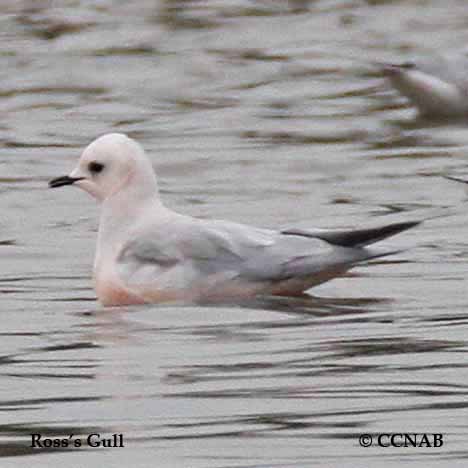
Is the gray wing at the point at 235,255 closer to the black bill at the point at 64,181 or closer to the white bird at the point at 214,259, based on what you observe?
the white bird at the point at 214,259

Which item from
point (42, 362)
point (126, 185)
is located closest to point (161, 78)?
point (126, 185)

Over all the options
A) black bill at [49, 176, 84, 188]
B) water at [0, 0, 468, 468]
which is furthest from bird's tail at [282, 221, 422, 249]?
black bill at [49, 176, 84, 188]

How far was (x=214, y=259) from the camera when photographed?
1038 centimetres

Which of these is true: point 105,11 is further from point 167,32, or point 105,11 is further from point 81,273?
point 81,273

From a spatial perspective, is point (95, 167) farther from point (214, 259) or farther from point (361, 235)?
point (361, 235)

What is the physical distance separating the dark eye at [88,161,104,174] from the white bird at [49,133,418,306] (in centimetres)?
35

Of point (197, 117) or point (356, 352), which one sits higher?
point (356, 352)

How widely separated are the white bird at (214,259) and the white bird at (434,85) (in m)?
7.54

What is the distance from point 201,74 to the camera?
1956 cm

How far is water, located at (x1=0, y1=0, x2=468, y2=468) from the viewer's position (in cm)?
781

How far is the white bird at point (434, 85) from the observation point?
18.0 m

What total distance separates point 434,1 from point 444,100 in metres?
5.08

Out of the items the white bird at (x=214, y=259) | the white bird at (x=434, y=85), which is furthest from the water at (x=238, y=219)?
the white bird at (x=434, y=85)

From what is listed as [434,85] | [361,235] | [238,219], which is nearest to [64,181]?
[361,235]
